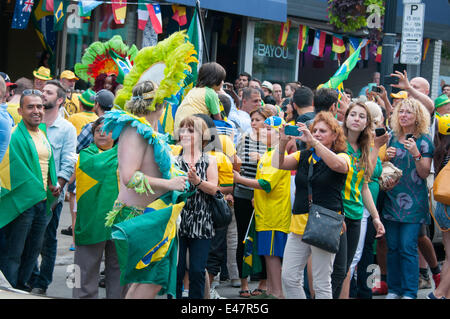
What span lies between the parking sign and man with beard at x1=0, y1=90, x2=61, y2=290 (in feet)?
16.5

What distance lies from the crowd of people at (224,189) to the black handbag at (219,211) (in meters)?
0.04

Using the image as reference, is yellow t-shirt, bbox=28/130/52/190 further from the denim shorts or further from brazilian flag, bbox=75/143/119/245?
the denim shorts

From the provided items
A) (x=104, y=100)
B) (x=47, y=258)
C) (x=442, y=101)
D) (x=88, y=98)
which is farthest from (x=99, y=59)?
(x=442, y=101)

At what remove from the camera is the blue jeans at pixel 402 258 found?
6.94 m

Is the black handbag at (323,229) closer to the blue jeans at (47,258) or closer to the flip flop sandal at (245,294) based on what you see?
the flip flop sandal at (245,294)

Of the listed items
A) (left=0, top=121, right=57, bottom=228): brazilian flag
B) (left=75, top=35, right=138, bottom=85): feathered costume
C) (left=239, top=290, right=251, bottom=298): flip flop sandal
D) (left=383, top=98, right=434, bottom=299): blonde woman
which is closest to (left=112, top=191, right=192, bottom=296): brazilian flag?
(left=0, top=121, right=57, bottom=228): brazilian flag

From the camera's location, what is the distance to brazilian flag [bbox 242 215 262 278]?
7090 mm

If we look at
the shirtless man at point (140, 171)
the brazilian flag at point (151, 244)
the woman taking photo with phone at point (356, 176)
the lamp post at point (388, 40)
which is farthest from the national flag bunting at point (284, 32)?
the brazilian flag at point (151, 244)

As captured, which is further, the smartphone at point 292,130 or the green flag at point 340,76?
the green flag at point 340,76

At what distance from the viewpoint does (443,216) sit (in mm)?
6668

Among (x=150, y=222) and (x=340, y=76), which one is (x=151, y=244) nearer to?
(x=150, y=222)

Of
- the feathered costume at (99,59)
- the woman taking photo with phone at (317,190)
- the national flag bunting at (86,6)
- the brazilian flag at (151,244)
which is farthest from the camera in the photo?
the national flag bunting at (86,6)
